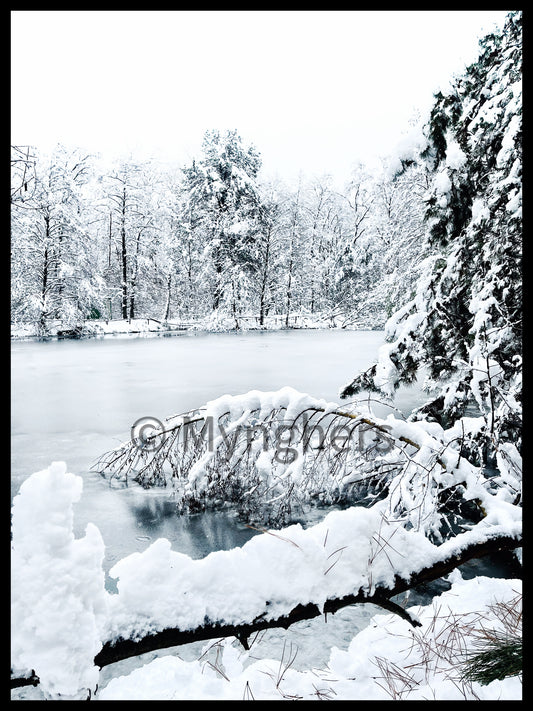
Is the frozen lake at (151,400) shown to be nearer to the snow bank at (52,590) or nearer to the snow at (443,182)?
the snow bank at (52,590)

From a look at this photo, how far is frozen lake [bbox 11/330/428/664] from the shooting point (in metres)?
5.02

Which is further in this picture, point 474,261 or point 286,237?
point 286,237

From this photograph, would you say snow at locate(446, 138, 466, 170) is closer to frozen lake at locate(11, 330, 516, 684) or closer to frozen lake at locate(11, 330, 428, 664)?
frozen lake at locate(11, 330, 516, 684)

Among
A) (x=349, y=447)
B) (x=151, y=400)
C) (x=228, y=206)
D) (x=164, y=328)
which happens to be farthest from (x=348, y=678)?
(x=164, y=328)

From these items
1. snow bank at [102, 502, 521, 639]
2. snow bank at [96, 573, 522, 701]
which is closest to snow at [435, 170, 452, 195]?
snow bank at [102, 502, 521, 639]

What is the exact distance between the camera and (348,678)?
7.09 feet

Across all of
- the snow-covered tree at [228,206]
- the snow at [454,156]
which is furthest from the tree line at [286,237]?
the snow at [454,156]

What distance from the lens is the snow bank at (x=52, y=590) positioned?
127 cm

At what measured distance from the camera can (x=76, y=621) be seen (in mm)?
1302

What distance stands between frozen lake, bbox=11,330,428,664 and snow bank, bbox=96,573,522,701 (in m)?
0.80

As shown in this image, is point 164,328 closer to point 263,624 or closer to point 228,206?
point 228,206

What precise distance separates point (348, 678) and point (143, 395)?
10.5 m

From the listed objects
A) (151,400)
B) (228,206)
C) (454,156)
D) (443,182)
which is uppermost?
(228,206)
